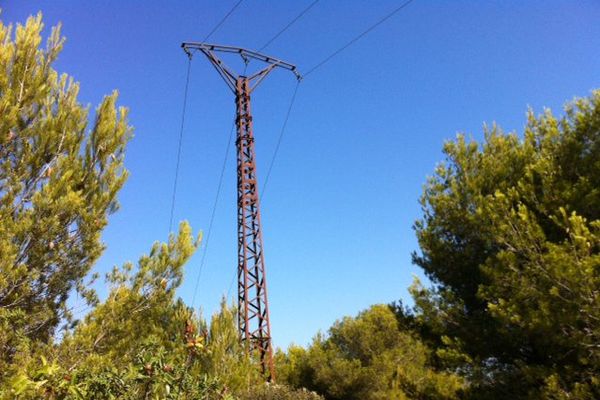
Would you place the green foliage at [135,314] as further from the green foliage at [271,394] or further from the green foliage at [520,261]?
the green foliage at [520,261]

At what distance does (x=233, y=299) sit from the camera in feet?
40.3

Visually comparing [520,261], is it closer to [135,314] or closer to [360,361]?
[135,314]

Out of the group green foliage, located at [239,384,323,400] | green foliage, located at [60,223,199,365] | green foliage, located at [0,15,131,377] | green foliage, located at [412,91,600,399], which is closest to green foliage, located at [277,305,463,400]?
green foliage, located at [239,384,323,400]

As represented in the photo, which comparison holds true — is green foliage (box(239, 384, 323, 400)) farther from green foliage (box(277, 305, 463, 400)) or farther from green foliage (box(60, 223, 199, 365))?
green foliage (box(277, 305, 463, 400))

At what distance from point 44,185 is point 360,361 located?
23520 mm

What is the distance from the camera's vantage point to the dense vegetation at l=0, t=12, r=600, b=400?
22.2 feet

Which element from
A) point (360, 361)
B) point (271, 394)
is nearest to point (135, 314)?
point (271, 394)

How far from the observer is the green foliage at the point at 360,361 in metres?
25.5

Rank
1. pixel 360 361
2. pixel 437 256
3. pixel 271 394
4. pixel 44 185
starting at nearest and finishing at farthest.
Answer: pixel 44 185, pixel 437 256, pixel 271 394, pixel 360 361


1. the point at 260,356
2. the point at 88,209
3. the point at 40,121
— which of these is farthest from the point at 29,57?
the point at 260,356

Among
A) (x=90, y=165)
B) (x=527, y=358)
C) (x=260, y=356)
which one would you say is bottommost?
(x=527, y=358)

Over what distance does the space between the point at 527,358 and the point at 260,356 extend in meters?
9.42

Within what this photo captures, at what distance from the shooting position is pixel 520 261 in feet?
26.0

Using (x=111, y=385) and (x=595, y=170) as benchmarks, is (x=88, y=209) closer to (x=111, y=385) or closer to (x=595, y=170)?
(x=111, y=385)
